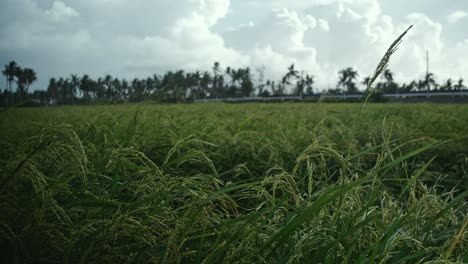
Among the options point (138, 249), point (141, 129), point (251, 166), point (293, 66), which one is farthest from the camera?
point (293, 66)

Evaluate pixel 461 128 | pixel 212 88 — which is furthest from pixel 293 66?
pixel 461 128

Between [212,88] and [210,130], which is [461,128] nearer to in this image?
[210,130]

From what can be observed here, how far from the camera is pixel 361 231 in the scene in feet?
4.75

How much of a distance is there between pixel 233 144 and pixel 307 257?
74.0 inches

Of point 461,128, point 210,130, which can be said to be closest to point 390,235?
point 210,130

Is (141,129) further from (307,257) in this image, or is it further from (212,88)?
(212,88)

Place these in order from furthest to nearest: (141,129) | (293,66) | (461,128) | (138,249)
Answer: (293,66), (461,128), (141,129), (138,249)

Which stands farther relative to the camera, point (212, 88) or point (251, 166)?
point (212, 88)

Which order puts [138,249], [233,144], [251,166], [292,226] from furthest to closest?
[233,144] → [251,166] → [138,249] → [292,226]

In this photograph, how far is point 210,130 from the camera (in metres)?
3.70

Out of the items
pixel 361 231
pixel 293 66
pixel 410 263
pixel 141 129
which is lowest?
pixel 410 263

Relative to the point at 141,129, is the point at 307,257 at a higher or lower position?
lower

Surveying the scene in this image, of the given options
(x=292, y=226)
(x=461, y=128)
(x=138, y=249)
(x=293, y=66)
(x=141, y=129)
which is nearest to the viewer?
(x=292, y=226)

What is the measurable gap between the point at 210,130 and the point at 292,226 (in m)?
2.49
